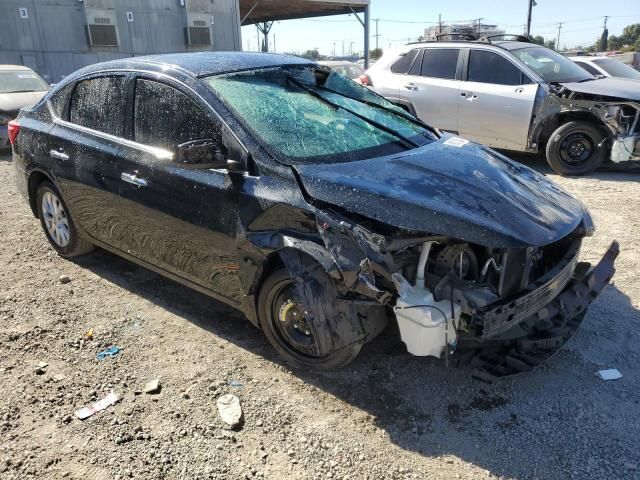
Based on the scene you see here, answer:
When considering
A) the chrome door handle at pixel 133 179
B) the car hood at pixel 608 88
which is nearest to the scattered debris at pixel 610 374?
the chrome door handle at pixel 133 179

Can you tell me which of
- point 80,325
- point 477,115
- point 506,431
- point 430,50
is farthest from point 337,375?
point 430,50

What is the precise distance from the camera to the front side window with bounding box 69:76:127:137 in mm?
3738

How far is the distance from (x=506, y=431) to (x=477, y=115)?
6.10 meters

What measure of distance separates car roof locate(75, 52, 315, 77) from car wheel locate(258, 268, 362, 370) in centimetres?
145

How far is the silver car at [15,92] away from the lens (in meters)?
9.46

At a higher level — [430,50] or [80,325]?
[430,50]

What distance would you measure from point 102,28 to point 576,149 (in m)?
17.4

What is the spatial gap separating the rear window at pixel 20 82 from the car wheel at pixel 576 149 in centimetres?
976

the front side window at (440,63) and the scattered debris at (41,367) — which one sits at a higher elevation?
the front side window at (440,63)

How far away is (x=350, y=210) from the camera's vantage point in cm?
272

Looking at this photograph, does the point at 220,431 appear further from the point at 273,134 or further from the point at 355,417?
the point at 273,134

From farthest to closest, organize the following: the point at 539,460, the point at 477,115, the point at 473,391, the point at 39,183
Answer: the point at 477,115 < the point at 39,183 < the point at 473,391 < the point at 539,460

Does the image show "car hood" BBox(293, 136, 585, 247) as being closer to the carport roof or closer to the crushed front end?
the crushed front end

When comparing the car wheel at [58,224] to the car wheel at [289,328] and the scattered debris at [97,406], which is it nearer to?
the scattered debris at [97,406]
